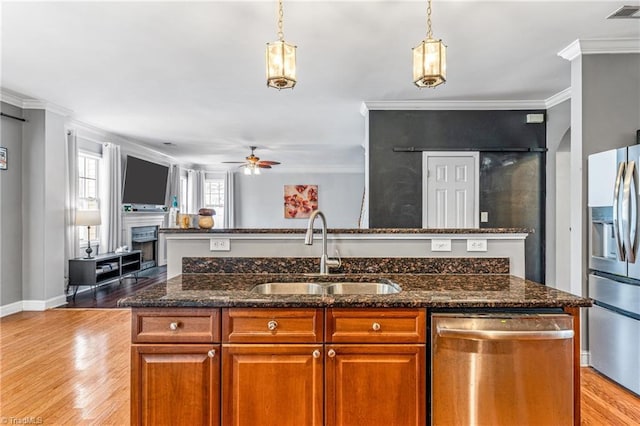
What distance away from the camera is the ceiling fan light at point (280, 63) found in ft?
5.75

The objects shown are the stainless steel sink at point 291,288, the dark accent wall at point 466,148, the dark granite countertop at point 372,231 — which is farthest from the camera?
the dark accent wall at point 466,148

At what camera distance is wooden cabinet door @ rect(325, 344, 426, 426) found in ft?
5.39

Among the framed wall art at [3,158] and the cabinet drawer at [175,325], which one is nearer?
the cabinet drawer at [175,325]

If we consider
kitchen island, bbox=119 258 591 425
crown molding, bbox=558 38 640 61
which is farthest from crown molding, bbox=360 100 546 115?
kitchen island, bbox=119 258 591 425

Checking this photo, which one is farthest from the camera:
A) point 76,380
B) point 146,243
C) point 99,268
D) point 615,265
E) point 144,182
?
point 146,243

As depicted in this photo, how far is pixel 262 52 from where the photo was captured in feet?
10.5

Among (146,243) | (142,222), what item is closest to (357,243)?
(142,222)

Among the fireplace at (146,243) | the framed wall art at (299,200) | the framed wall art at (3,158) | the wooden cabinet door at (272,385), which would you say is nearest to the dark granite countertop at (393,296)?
the wooden cabinet door at (272,385)

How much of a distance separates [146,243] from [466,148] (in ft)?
21.8

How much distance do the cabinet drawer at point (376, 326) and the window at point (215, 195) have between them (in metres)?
9.63

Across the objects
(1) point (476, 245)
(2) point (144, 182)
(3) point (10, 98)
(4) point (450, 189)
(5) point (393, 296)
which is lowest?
(5) point (393, 296)

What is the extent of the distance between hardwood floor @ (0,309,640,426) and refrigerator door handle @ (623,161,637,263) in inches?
39.2

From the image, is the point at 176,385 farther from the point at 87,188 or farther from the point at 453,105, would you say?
the point at 87,188

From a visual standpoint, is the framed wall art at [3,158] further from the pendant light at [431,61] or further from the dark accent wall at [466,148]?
the pendant light at [431,61]
